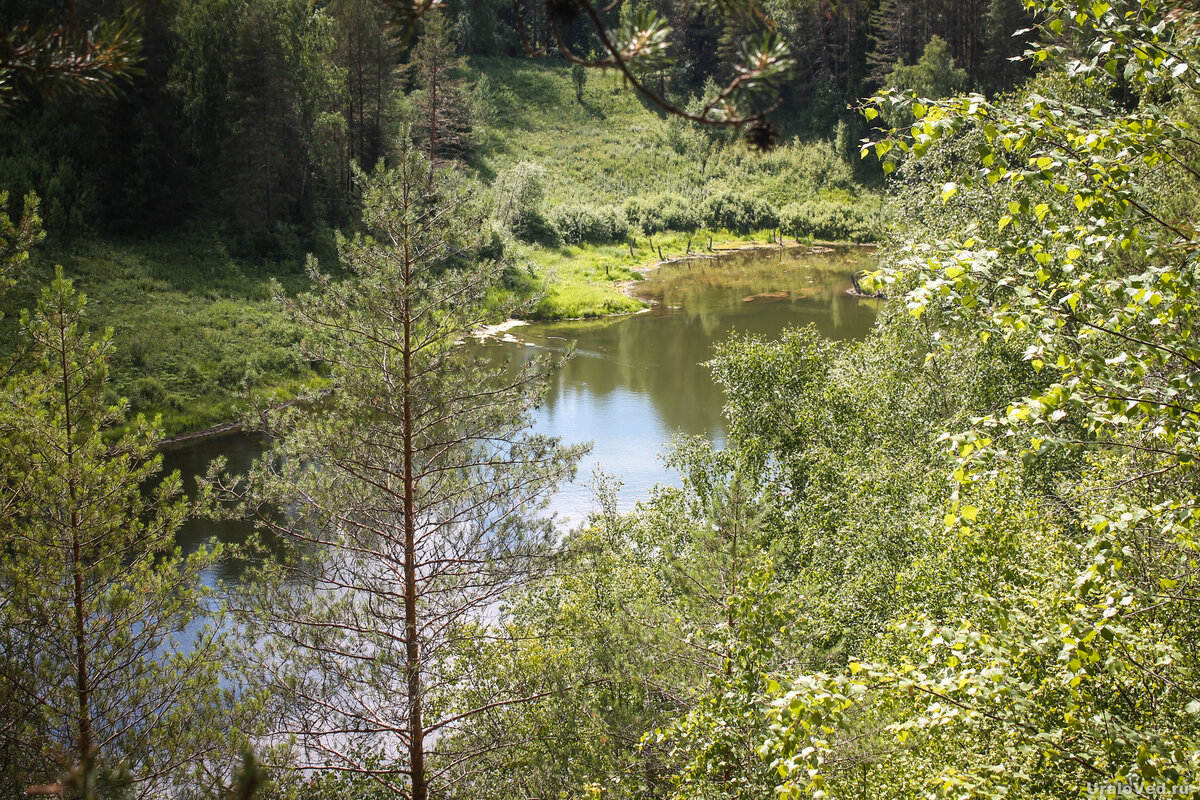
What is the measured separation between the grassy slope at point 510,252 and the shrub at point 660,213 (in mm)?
1065

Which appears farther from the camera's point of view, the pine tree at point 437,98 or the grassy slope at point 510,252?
the pine tree at point 437,98

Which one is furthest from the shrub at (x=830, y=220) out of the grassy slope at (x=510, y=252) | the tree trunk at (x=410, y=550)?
the tree trunk at (x=410, y=550)

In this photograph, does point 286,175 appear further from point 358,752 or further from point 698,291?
point 358,752

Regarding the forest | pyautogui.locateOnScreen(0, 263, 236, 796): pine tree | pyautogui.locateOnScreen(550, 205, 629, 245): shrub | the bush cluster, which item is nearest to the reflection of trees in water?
the forest

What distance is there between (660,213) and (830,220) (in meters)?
11.6

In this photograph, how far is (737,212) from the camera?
2288 inches

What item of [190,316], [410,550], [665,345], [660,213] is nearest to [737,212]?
[660,213]

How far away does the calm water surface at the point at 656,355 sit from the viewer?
21.8m

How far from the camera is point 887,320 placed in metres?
18.3

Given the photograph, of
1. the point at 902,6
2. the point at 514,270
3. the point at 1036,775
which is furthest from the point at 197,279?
the point at 902,6

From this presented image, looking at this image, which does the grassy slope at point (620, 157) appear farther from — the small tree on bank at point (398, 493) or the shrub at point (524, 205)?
the small tree on bank at point (398, 493)

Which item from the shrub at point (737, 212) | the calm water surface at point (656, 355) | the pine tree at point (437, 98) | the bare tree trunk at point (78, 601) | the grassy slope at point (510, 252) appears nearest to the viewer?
the bare tree trunk at point (78, 601)

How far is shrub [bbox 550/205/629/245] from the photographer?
49344mm

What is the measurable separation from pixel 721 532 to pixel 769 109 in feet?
25.9
